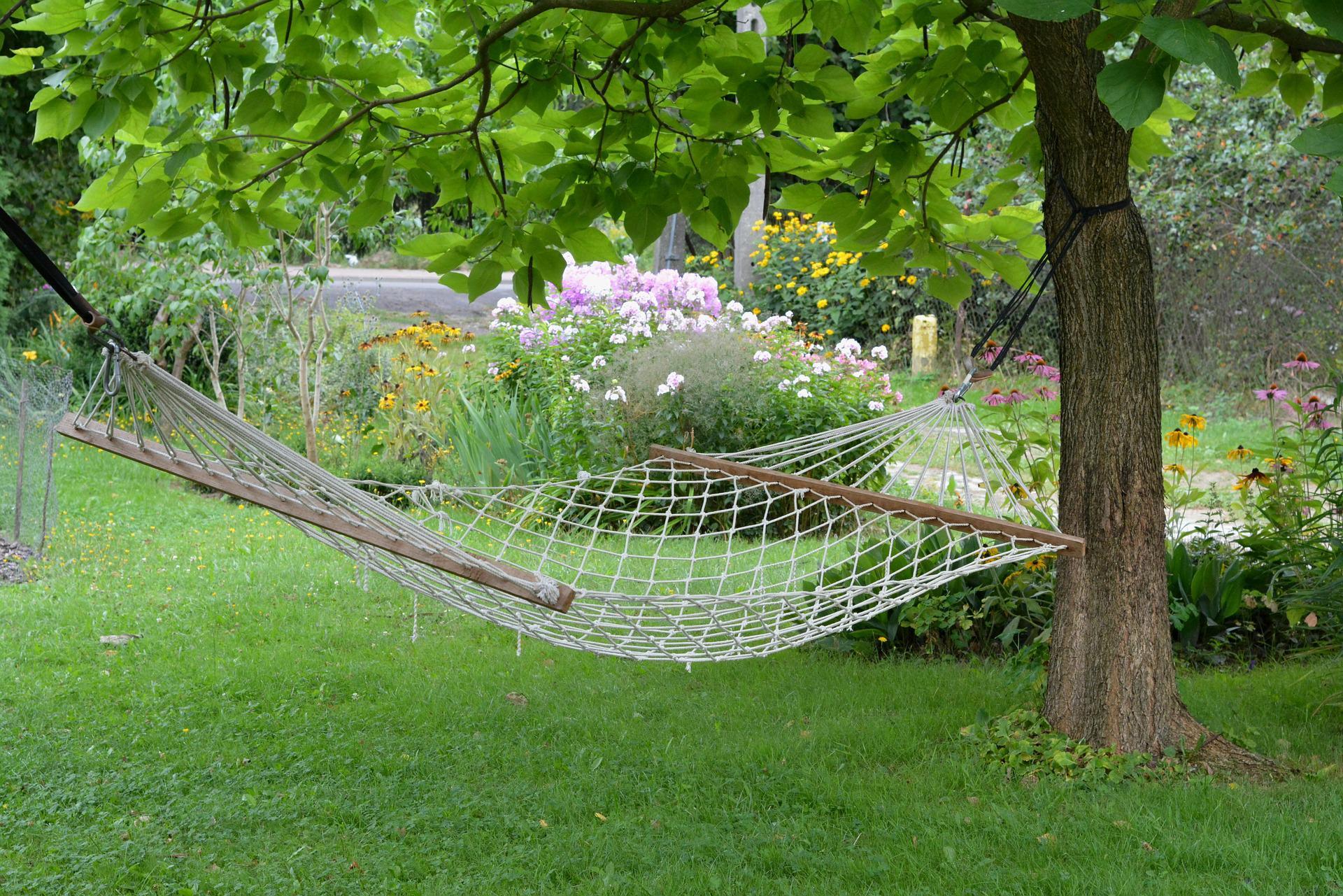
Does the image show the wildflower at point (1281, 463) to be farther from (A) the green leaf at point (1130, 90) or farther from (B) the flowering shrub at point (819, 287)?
(B) the flowering shrub at point (819, 287)

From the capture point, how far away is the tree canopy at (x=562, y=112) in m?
2.02

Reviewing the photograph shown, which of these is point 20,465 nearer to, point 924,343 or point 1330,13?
point 1330,13

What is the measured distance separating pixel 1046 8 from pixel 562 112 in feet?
3.92

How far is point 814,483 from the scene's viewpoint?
107 inches

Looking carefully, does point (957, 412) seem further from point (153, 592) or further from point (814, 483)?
point (153, 592)

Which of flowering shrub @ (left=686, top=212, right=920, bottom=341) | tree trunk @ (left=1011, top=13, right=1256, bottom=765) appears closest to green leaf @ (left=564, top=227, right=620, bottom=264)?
tree trunk @ (left=1011, top=13, right=1256, bottom=765)

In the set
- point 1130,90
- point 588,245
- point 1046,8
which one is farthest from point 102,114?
point 1130,90

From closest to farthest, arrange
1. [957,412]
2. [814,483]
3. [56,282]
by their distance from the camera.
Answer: [56,282]
[957,412]
[814,483]

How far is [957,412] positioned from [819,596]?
0.53 meters

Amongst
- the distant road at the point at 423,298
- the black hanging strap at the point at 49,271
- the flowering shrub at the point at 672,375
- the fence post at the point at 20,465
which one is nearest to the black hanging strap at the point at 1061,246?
the black hanging strap at the point at 49,271

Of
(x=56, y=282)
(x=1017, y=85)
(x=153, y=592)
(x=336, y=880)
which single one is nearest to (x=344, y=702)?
(x=336, y=880)

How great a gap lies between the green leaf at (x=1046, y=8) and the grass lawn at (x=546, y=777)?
1.39 metres

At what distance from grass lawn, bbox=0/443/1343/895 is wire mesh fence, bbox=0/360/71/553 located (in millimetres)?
757

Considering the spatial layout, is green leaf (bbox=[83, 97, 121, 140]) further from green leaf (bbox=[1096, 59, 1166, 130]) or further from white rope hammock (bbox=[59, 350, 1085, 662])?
green leaf (bbox=[1096, 59, 1166, 130])
